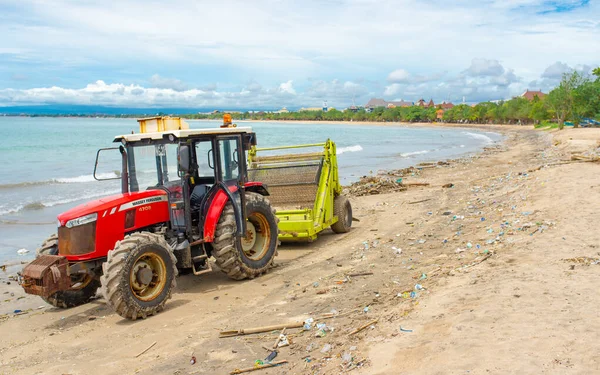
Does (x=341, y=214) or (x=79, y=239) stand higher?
(x=79, y=239)

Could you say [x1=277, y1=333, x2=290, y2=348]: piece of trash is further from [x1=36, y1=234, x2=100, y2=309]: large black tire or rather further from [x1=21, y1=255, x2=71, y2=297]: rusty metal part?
[x1=36, y1=234, x2=100, y2=309]: large black tire

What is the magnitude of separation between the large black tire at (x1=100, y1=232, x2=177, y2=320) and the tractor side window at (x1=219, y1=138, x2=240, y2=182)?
1.57 m

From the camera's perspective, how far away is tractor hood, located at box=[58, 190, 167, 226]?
6047mm

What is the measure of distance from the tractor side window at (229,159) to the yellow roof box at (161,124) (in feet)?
2.07

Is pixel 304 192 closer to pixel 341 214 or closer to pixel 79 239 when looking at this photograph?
pixel 341 214

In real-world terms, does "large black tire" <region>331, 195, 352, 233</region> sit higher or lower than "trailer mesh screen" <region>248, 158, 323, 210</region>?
lower

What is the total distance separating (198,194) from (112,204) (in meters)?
1.32

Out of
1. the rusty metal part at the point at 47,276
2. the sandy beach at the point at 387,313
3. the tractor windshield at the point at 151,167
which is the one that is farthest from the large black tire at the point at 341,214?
the rusty metal part at the point at 47,276

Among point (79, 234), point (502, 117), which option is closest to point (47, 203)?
point (79, 234)

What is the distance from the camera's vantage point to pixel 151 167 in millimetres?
7055

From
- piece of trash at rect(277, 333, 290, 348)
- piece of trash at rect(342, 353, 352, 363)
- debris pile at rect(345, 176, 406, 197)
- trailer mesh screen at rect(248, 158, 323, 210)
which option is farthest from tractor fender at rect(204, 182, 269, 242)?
debris pile at rect(345, 176, 406, 197)

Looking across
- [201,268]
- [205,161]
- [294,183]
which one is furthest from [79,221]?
[294,183]

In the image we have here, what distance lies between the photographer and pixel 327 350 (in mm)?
4574

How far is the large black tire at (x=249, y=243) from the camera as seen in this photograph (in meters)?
7.14
